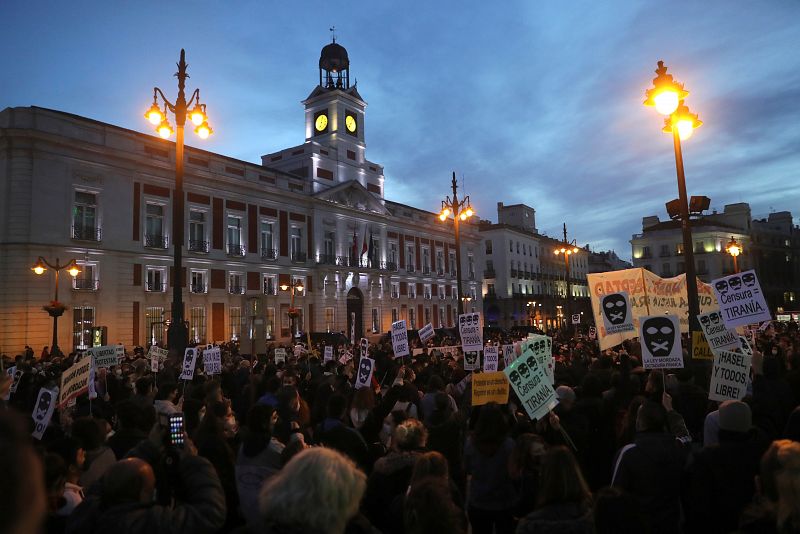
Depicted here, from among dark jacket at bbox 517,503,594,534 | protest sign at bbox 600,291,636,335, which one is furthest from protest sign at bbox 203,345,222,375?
dark jacket at bbox 517,503,594,534

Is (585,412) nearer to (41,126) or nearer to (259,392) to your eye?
(259,392)

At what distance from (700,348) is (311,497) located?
29.4 ft

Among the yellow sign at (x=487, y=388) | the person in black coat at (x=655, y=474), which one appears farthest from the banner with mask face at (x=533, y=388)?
the person in black coat at (x=655, y=474)

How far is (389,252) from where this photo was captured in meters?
54.5

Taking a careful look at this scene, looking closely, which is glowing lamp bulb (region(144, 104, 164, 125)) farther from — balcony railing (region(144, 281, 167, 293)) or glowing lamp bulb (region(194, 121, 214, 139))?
balcony railing (region(144, 281, 167, 293))

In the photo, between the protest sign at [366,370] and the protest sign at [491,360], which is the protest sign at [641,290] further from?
the protest sign at [366,370]

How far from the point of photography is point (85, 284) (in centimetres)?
3112

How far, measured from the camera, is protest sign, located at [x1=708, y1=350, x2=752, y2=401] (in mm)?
6816

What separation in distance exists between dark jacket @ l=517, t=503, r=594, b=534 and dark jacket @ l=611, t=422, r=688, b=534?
4.27 ft

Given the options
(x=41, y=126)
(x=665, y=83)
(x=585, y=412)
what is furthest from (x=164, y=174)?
(x=585, y=412)

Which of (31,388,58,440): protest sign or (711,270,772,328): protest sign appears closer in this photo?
(31,388,58,440): protest sign

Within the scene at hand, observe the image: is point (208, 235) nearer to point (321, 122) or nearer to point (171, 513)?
point (321, 122)

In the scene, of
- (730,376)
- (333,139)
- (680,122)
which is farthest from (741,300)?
(333,139)

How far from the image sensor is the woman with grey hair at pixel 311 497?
103 inches
